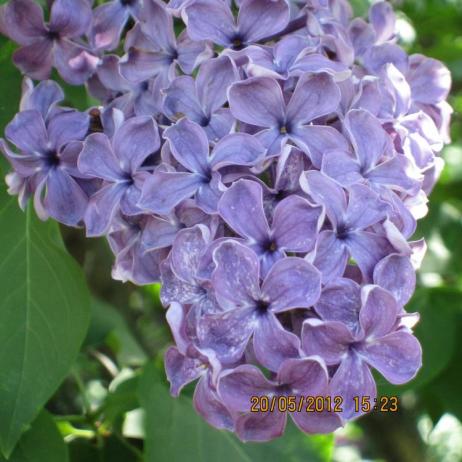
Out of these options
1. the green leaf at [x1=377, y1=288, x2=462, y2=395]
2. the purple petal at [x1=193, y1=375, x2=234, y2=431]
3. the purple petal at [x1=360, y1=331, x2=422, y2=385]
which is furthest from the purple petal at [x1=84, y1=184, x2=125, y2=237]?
the green leaf at [x1=377, y1=288, x2=462, y2=395]

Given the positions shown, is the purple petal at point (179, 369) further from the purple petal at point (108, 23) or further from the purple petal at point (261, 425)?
the purple petal at point (108, 23)

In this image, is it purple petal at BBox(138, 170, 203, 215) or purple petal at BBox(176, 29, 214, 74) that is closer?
purple petal at BBox(138, 170, 203, 215)

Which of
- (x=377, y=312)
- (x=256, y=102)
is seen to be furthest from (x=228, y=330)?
(x=256, y=102)

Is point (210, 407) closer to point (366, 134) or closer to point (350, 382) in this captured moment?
point (350, 382)

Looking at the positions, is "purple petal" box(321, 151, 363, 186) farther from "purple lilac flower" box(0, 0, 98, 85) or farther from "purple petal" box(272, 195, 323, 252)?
"purple lilac flower" box(0, 0, 98, 85)

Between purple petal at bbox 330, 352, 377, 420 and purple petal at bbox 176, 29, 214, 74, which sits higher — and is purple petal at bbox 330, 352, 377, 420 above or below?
below

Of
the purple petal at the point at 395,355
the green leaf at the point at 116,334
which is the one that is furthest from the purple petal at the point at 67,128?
the green leaf at the point at 116,334

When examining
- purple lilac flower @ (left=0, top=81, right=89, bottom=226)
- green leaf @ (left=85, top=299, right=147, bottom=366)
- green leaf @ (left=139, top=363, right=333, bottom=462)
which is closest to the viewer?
purple lilac flower @ (left=0, top=81, right=89, bottom=226)
